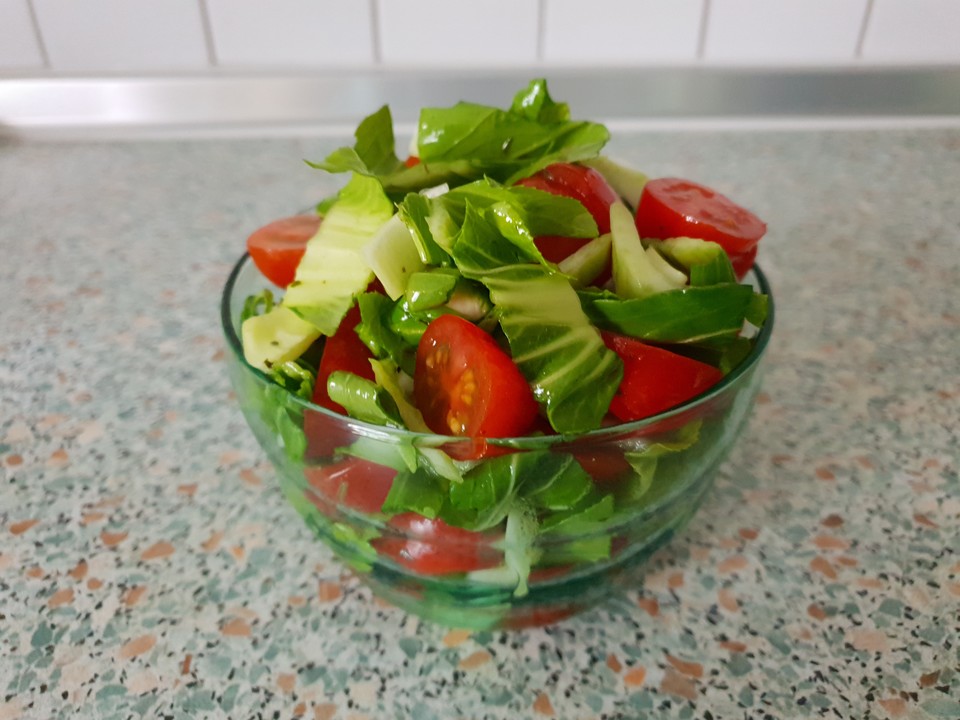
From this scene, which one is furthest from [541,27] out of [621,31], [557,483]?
[557,483]

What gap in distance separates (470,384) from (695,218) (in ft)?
0.57

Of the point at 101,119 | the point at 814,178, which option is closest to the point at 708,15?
the point at 814,178

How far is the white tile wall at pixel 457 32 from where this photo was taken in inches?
41.9

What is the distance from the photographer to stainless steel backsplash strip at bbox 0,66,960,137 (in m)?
1.10

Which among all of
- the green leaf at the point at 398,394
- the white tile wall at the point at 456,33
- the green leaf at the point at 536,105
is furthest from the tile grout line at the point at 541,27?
the green leaf at the point at 398,394

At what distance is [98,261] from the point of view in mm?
887

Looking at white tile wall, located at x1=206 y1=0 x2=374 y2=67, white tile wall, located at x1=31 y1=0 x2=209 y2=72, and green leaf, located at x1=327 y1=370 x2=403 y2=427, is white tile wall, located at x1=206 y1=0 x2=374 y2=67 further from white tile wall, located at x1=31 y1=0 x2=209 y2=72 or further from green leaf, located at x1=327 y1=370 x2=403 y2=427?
green leaf, located at x1=327 y1=370 x2=403 y2=427

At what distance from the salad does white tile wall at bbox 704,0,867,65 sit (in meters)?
0.71

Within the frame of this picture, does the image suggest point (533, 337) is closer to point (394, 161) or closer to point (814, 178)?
point (394, 161)

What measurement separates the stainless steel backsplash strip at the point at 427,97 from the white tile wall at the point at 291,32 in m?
0.02

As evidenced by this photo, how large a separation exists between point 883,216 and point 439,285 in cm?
75

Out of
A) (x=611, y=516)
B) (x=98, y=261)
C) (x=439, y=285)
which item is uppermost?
(x=439, y=285)

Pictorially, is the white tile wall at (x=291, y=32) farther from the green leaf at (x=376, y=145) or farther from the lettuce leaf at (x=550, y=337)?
the lettuce leaf at (x=550, y=337)

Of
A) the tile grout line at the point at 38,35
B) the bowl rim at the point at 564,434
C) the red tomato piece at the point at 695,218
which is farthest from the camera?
the tile grout line at the point at 38,35
